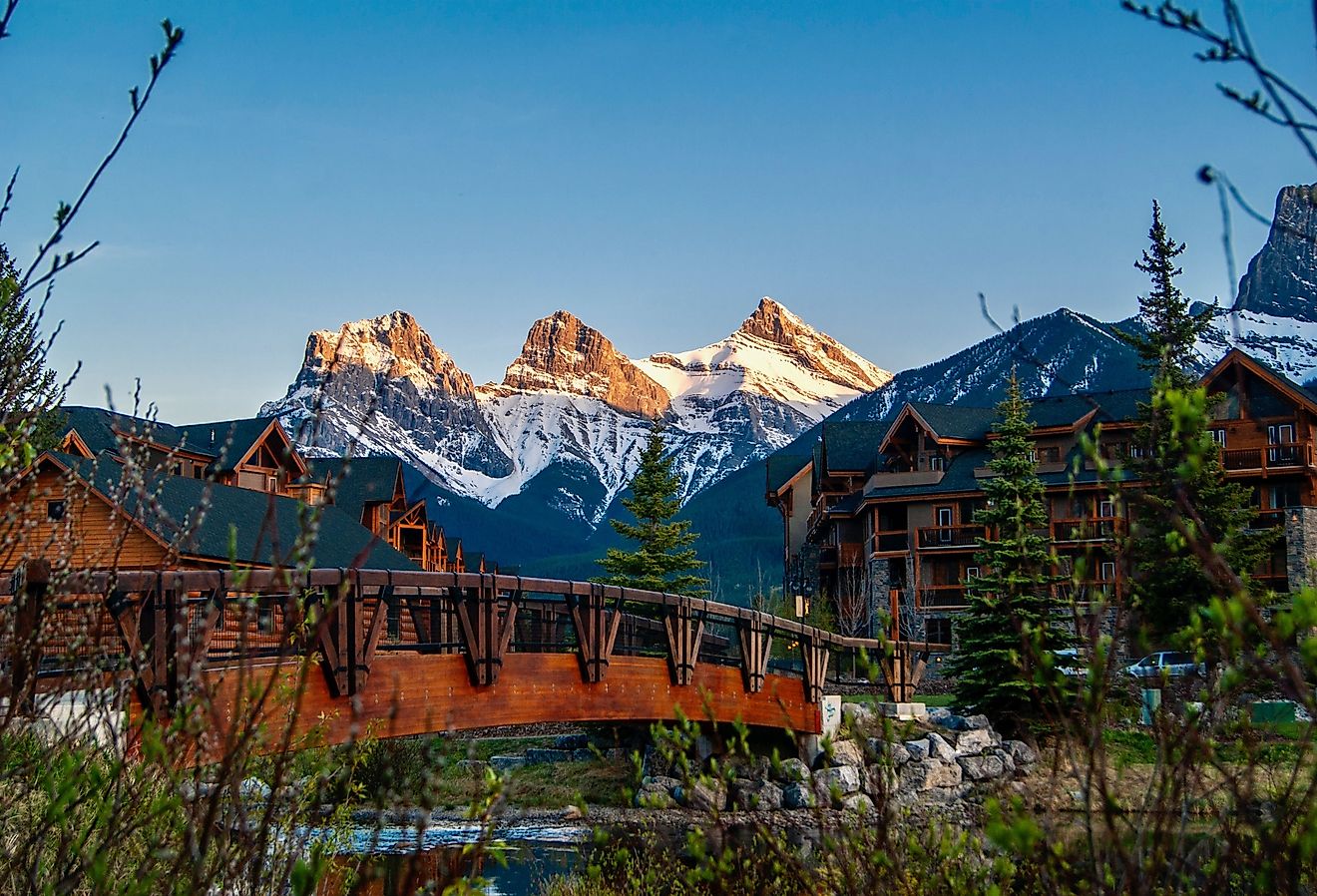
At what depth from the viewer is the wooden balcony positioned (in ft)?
135

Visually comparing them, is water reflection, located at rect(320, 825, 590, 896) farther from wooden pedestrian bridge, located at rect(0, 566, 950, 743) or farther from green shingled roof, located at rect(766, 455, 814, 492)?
green shingled roof, located at rect(766, 455, 814, 492)

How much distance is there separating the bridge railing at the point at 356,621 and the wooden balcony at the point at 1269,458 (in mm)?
21391

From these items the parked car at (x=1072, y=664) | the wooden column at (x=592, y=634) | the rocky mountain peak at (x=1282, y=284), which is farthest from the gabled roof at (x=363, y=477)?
the rocky mountain peak at (x=1282, y=284)

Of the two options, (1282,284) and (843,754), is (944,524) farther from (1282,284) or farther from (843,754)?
(1282,284)

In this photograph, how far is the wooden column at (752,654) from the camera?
22250mm

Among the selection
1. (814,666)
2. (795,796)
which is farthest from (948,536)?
(795,796)

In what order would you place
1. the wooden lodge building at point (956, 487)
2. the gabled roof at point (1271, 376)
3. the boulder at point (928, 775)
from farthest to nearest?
the wooden lodge building at point (956, 487)
the gabled roof at point (1271, 376)
the boulder at point (928, 775)

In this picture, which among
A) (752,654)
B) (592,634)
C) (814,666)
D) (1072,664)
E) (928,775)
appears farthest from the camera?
(814,666)

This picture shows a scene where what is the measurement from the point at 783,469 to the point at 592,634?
46824mm

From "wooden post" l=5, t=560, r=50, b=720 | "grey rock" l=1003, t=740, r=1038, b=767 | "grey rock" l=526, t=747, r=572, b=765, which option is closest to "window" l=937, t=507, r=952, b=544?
"grey rock" l=1003, t=740, r=1038, b=767

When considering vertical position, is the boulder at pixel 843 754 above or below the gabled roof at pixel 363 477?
below

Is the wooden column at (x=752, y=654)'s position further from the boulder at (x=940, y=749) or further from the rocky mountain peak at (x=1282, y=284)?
the rocky mountain peak at (x=1282, y=284)

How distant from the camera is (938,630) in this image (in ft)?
154

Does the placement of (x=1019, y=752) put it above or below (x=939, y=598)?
below
